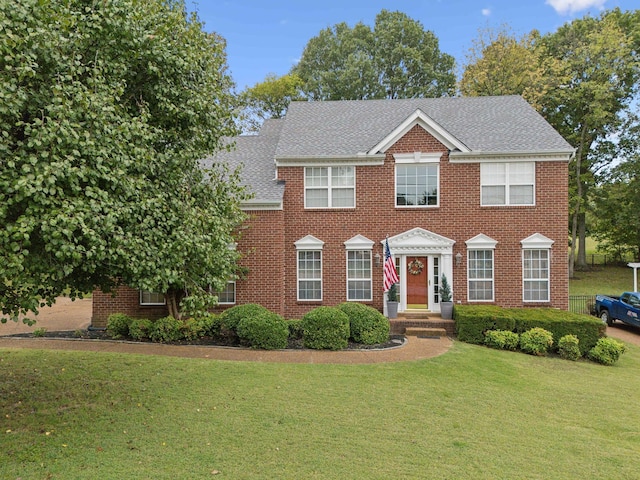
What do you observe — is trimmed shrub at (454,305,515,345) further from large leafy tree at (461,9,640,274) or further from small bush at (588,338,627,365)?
large leafy tree at (461,9,640,274)

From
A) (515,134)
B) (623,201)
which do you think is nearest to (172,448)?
(515,134)

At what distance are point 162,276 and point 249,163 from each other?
11219mm

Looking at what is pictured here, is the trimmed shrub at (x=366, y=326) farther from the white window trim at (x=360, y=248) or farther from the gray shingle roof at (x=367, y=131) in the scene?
the gray shingle roof at (x=367, y=131)

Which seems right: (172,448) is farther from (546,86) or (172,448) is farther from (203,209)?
(546,86)

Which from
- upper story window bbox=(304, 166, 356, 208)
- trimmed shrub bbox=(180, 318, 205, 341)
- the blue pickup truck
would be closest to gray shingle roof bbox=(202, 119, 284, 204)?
upper story window bbox=(304, 166, 356, 208)

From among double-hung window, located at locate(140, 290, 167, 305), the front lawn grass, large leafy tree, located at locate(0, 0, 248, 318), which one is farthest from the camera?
double-hung window, located at locate(140, 290, 167, 305)

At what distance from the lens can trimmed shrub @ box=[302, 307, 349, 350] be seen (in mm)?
11039

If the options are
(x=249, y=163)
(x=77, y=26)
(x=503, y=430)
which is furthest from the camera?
(x=249, y=163)

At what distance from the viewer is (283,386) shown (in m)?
7.96

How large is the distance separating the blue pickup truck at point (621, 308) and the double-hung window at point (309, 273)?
12.7 meters

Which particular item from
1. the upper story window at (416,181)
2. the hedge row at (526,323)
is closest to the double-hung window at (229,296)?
the upper story window at (416,181)

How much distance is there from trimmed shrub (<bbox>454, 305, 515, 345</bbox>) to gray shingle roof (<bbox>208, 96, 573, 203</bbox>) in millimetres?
6101

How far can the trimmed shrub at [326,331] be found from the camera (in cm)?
1104

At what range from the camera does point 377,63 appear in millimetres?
39750
